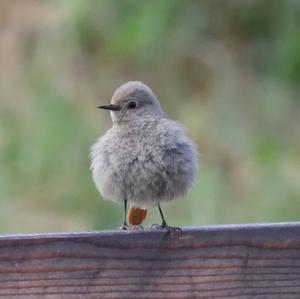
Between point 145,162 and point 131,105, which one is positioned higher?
point 131,105

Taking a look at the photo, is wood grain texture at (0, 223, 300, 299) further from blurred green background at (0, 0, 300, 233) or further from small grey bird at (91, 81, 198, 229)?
blurred green background at (0, 0, 300, 233)

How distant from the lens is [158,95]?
6477 mm

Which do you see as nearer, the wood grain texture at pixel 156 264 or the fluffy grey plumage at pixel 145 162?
the wood grain texture at pixel 156 264

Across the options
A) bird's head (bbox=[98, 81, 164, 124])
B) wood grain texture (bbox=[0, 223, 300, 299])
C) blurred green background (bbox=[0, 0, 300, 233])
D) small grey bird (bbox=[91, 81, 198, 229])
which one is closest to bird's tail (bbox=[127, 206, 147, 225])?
small grey bird (bbox=[91, 81, 198, 229])

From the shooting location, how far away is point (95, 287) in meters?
2.81

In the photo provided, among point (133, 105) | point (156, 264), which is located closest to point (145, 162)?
point (133, 105)

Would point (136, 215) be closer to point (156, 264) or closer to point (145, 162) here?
point (145, 162)

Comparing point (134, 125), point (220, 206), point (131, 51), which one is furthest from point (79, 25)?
point (134, 125)

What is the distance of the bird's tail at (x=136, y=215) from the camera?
13.3ft

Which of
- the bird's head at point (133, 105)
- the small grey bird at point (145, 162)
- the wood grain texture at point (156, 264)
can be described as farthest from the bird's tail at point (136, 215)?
the wood grain texture at point (156, 264)

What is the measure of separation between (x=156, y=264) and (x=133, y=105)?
5.34 ft

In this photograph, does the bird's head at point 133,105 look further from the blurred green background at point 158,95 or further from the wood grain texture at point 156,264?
the blurred green background at point 158,95

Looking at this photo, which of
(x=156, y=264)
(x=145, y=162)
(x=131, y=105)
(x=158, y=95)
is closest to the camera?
(x=156, y=264)

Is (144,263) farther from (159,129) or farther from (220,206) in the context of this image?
(220,206)
